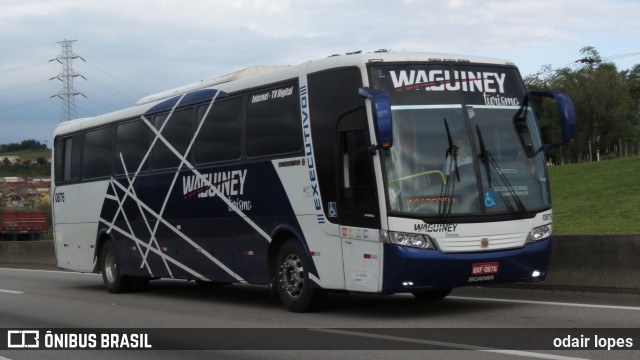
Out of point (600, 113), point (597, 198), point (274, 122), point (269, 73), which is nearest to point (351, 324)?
point (274, 122)

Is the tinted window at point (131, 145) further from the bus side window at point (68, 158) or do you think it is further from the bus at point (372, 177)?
the bus at point (372, 177)

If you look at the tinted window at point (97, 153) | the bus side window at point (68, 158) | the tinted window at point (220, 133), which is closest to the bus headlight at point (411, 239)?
the tinted window at point (220, 133)

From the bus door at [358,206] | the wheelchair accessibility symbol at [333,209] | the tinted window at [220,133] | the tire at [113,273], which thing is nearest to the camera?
the bus door at [358,206]

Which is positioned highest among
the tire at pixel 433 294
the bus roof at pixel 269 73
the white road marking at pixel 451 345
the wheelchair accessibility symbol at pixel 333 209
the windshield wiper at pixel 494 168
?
the bus roof at pixel 269 73

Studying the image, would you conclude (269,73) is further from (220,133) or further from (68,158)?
(68,158)

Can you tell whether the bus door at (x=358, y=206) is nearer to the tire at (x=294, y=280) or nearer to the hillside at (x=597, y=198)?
the tire at (x=294, y=280)

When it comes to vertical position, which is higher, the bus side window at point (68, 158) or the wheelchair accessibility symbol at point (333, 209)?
the bus side window at point (68, 158)

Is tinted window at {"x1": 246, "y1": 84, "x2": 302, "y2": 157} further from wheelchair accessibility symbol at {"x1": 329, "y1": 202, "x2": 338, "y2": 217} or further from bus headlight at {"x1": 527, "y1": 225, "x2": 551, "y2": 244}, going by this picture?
bus headlight at {"x1": 527, "y1": 225, "x2": 551, "y2": 244}

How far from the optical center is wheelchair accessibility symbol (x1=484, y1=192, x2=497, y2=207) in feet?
37.7

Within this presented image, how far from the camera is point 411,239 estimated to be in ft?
36.7

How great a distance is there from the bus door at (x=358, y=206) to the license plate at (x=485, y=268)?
1177 mm

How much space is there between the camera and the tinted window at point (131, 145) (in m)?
17.4

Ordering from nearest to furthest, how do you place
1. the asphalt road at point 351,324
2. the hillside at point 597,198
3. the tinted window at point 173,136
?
the asphalt road at point 351,324, the tinted window at point 173,136, the hillside at point 597,198

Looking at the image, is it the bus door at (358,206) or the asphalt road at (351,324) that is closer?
the asphalt road at (351,324)
